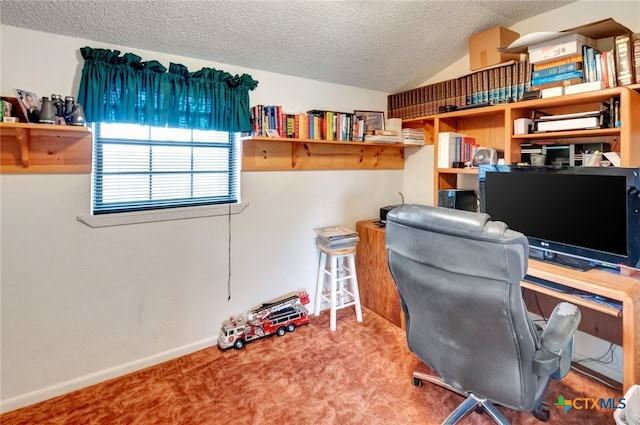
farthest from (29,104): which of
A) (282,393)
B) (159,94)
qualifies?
(282,393)

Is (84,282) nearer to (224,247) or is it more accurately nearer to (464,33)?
(224,247)

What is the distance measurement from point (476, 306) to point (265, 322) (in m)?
1.67

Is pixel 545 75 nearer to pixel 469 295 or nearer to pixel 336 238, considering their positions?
pixel 469 295

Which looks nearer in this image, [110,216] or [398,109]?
[110,216]

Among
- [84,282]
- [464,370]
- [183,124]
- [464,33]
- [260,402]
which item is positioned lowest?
[260,402]

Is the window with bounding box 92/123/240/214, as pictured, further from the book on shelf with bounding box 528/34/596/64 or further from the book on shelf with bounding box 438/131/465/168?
the book on shelf with bounding box 528/34/596/64

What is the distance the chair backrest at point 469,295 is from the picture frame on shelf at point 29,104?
186 cm

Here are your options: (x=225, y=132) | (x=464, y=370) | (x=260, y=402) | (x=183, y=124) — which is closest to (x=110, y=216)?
(x=183, y=124)

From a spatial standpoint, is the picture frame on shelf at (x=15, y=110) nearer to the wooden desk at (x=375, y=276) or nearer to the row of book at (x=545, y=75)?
the wooden desk at (x=375, y=276)

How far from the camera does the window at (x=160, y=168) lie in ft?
6.75

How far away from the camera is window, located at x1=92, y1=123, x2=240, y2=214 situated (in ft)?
6.75

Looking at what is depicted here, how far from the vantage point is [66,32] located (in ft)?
5.95

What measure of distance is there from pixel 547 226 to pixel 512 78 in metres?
1.03

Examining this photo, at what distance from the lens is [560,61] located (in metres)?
1.99
